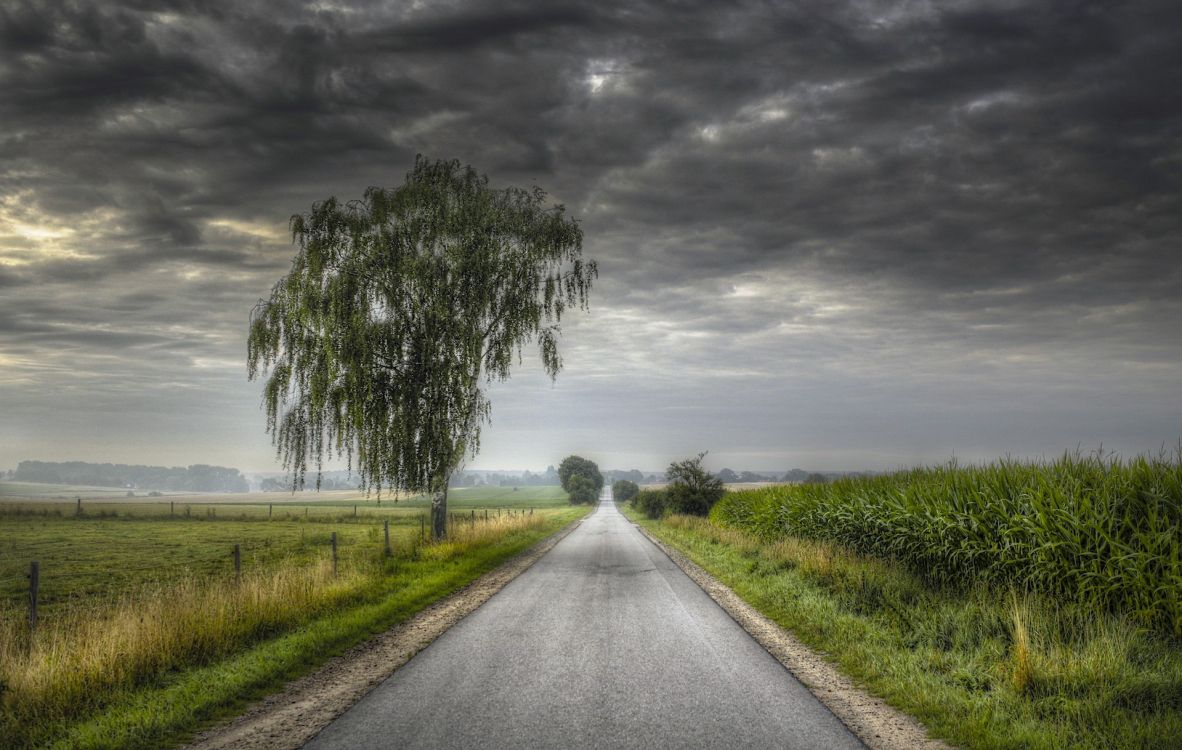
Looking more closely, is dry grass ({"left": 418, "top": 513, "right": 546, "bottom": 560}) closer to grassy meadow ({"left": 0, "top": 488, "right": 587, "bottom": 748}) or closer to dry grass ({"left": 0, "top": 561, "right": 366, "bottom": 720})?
grassy meadow ({"left": 0, "top": 488, "right": 587, "bottom": 748})

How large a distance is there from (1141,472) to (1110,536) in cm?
135

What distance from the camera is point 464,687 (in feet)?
21.6

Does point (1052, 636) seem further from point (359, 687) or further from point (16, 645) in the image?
point (16, 645)

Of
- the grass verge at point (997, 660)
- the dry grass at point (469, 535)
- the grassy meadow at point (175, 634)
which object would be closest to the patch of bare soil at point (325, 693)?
the grassy meadow at point (175, 634)

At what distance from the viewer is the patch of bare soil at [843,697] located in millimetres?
5395

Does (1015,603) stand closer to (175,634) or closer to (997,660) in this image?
(997,660)

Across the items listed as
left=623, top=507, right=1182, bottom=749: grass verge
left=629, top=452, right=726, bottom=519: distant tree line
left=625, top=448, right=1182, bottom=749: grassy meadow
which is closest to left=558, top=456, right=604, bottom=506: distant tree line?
left=629, top=452, right=726, bottom=519: distant tree line

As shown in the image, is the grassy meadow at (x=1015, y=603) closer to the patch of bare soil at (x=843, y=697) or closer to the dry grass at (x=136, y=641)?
the patch of bare soil at (x=843, y=697)

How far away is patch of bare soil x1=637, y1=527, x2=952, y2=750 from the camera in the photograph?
539 cm

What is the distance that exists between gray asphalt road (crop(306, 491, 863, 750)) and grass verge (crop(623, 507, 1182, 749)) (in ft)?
3.71

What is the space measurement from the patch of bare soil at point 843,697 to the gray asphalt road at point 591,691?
0.59 ft

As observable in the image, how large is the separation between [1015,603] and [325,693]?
8.14 metres

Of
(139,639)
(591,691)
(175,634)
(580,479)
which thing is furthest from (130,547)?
(580,479)

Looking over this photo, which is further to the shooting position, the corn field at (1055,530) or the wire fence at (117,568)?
the wire fence at (117,568)
